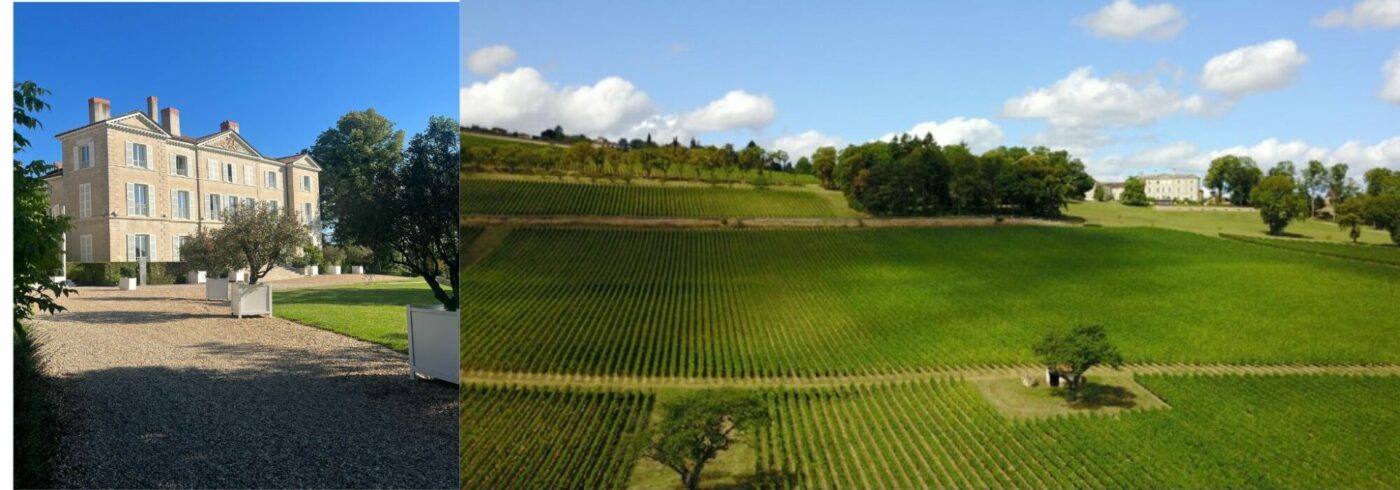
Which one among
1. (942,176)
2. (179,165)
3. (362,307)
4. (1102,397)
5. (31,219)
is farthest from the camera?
(362,307)

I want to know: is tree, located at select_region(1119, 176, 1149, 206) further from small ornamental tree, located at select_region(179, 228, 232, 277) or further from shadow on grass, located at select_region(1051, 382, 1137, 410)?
small ornamental tree, located at select_region(179, 228, 232, 277)

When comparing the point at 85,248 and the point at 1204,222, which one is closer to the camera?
the point at 1204,222

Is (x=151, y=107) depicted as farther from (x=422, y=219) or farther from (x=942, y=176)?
(x=942, y=176)

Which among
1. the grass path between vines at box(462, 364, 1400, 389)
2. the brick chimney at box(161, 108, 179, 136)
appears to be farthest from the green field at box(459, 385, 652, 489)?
the brick chimney at box(161, 108, 179, 136)

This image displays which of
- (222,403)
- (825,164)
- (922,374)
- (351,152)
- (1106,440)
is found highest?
(351,152)

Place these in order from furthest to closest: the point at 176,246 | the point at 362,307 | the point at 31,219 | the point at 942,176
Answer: the point at 362,307
the point at 176,246
the point at 31,219
the point at 942,176

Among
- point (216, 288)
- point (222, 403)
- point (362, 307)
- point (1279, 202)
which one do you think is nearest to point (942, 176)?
point (1279, 202)

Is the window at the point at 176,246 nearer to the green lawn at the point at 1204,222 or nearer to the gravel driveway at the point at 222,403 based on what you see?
the gravel driveway at the point at 222,403
